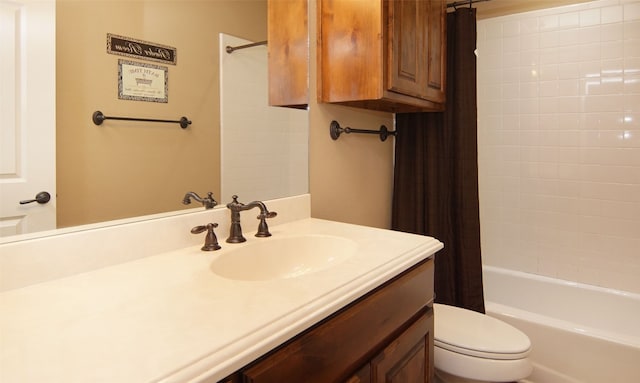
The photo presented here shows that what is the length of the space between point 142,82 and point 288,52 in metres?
0.67

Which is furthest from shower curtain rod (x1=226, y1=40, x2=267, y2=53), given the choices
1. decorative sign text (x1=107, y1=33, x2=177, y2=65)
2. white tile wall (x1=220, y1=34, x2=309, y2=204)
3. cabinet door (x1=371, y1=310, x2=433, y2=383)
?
cabinet door (x1=371, y1=310, x2=433, y2=383)

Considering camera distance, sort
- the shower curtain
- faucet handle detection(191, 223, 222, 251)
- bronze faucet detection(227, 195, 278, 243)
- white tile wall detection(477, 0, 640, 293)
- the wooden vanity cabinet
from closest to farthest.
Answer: the wooden vanity cabinet, faucet handle detection(191, 223, 222, 251), bronze faucet detection(227, 195, 278, 243), the shower curtain, white tile wall detection(477, 0, 640, 293)

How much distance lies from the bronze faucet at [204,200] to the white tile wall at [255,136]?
5cm

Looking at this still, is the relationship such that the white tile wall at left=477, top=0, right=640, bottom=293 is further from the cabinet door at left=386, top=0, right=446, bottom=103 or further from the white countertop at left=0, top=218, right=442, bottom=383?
the white countertop at left=0, top=218, right=442, bottom=383

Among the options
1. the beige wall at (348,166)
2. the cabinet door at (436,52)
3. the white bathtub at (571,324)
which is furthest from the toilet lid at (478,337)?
the cabinet door at (436,52)

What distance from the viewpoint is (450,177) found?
6.88 ft

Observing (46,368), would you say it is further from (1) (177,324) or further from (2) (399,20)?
(2) (399,20)

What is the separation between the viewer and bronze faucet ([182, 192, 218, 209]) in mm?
1157

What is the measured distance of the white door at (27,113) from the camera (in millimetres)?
820

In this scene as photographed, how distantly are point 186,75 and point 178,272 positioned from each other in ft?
1.87

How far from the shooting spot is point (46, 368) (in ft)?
1.69

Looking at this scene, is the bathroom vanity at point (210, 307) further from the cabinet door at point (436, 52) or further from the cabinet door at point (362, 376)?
the cabinet door at point (436, 52)

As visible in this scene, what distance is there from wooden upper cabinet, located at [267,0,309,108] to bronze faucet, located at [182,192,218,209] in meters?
0.47

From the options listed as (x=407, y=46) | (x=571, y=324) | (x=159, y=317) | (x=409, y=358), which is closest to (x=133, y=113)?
(x=159, y=317)
